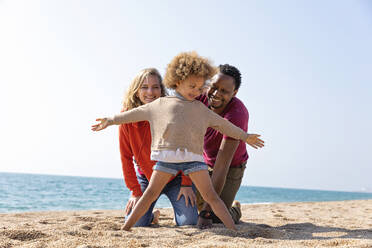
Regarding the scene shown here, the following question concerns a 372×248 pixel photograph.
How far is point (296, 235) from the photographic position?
3098 mm

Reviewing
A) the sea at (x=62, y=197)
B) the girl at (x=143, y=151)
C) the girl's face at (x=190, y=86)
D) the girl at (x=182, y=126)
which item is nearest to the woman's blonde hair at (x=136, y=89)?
the girl at (x=143, y=151)


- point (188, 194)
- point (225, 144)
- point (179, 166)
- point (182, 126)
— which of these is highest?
point (182, 126)

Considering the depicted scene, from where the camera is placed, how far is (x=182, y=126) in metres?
3.00

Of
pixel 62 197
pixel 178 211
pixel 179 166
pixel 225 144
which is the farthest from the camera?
pixel 62 197

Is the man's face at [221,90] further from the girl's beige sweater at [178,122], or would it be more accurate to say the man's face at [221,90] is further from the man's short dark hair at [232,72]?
the girl's beige sweater at [178,122]

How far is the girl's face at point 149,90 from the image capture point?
12.2ft

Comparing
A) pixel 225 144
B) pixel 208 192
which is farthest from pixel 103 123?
pixel 225 144

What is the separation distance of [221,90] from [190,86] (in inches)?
34.1

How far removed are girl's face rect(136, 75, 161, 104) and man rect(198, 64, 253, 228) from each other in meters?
0.62

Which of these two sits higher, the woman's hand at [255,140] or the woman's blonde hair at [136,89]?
the woman's blonde hair at [136,89]

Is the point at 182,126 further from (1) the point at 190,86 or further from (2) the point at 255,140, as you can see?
(2) the point at 255,140

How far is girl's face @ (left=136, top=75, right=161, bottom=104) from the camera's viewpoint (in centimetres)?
373

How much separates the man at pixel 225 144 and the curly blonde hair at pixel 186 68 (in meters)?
0.75

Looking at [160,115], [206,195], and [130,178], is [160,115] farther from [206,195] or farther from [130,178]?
[130,178]
